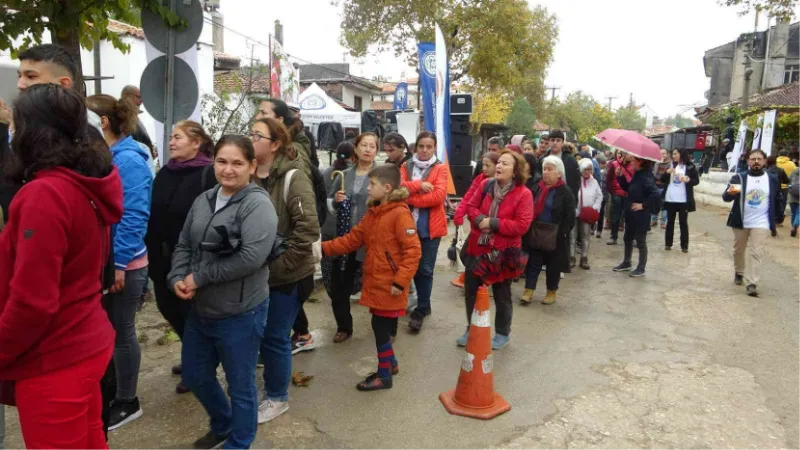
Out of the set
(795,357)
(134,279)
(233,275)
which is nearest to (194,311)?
(233,275)

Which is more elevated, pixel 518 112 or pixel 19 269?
pixel 518 112

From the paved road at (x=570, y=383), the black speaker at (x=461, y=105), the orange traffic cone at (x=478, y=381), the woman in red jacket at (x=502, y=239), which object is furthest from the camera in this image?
the black speaker at (x=461, y=105)

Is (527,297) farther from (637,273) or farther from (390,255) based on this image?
(390,255)

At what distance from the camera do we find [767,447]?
129 inches

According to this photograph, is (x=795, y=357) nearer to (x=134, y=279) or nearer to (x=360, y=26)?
(x=134, y=279)

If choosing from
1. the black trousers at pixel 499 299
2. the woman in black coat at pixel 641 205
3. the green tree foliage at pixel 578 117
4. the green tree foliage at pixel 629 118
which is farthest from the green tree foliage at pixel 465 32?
the green tree foliage at pixel 629 118

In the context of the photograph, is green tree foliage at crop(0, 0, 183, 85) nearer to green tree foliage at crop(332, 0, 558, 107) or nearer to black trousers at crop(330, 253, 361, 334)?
black trousers at crop(330, 253, 361, 334)

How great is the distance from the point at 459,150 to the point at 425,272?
947cm

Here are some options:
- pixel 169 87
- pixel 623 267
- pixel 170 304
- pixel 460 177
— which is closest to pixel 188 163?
pixel 170 304

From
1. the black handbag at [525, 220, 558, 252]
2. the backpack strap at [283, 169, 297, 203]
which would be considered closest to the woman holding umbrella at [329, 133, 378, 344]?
the backpack strap at [283, 169, 297, 203]

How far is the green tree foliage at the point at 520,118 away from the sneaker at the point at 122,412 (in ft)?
129

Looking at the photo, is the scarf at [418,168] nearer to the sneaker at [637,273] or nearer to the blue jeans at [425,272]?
the blue jeans at [425,272]

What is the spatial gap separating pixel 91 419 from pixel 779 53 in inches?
1688

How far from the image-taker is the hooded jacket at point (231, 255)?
260 cm
